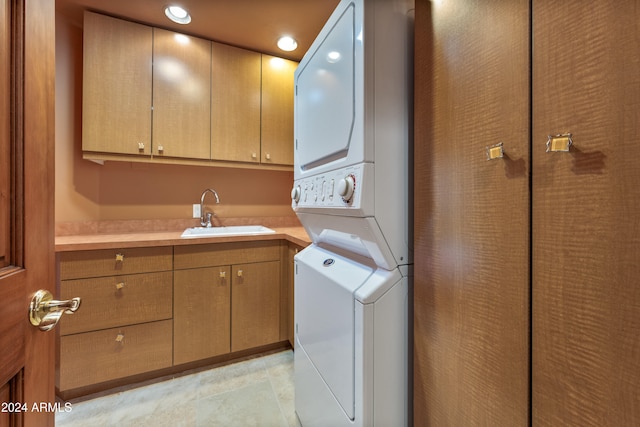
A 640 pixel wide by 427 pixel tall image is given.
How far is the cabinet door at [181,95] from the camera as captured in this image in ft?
6.07

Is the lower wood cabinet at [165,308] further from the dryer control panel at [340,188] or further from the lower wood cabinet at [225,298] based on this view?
the dryer control panel at [340,188]

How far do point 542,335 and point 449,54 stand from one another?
655 mm

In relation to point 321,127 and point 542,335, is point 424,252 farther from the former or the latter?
point 321,127

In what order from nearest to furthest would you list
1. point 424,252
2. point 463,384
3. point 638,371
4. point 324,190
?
point 638,371, point 463,384, point 424,252, point 324,190

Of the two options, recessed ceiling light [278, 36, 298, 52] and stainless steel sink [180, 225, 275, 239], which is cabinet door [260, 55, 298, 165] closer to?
recessed ceiling light [278, 36, 298, 52]

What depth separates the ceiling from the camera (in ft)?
5.28

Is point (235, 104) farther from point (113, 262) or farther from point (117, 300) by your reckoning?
point (117, 300)

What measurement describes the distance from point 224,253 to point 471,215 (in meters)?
1.60

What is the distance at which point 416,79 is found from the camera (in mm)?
765

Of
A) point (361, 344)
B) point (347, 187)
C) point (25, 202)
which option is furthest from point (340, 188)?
point (25, 202)

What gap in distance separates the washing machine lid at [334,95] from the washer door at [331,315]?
373 mm

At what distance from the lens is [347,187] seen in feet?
2.48

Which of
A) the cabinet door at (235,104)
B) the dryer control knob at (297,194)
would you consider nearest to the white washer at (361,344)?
the dryer control knob at (297,194)

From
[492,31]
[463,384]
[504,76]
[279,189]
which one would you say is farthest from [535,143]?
[279,189]
